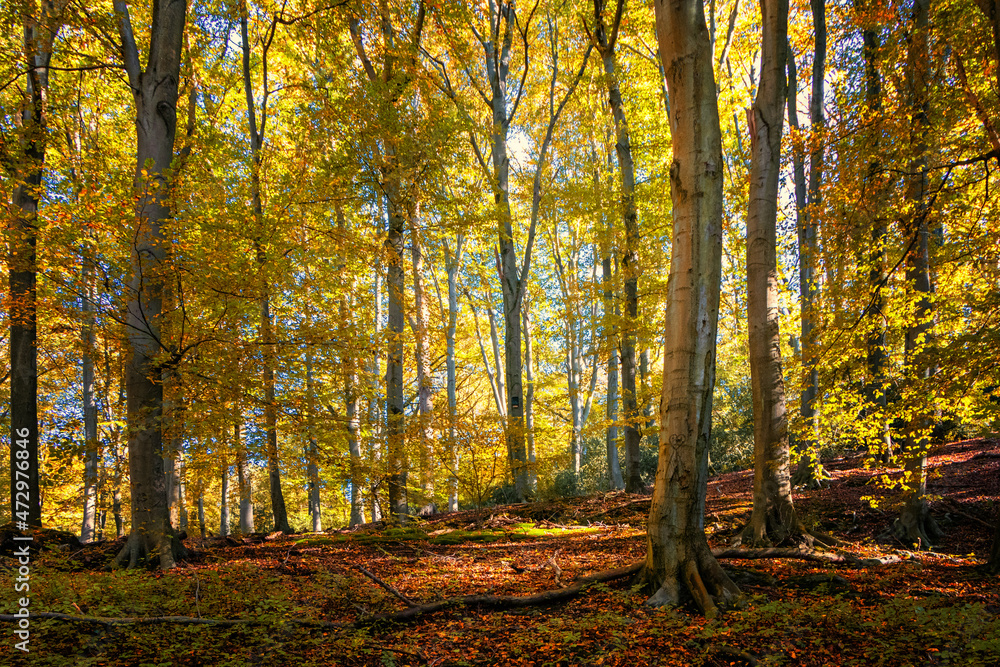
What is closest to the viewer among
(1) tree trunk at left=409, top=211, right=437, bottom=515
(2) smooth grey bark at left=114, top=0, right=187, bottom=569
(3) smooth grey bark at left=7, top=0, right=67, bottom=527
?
(2) smooth grey bark at left=114, top=0, right=187, bottom=569

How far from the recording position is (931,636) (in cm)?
303

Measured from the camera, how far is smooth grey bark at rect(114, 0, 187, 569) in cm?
536

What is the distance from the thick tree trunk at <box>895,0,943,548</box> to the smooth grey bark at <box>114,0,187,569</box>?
7.48 meters

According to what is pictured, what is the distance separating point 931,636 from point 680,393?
6.74 feet

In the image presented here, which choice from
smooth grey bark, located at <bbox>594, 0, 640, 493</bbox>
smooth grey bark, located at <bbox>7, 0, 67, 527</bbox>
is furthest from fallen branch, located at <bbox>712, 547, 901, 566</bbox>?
smooth grey bark, located at <bbox>7, 0, 67, 527</bbox>

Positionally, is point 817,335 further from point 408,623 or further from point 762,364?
point 408,623

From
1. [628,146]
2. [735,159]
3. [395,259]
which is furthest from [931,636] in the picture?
[735,159]

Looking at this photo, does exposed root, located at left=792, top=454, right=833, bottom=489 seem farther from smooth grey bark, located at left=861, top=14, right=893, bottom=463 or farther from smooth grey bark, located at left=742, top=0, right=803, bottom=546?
smooth grey bark, located at left=742, top=0, right=803, bottom=546

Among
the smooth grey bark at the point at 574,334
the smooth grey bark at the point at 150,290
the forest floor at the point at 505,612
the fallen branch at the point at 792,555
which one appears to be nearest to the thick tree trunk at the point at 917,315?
the forest floor at the point at 505,612

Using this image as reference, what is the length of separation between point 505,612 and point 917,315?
559 centimetres

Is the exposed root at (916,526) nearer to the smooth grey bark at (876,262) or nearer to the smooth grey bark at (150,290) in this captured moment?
the smooth grey bark at (876,262)

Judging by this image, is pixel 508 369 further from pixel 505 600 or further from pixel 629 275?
pixel 505 600

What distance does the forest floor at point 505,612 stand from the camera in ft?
10.0

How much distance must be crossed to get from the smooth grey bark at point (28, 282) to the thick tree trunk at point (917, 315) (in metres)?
9.30
